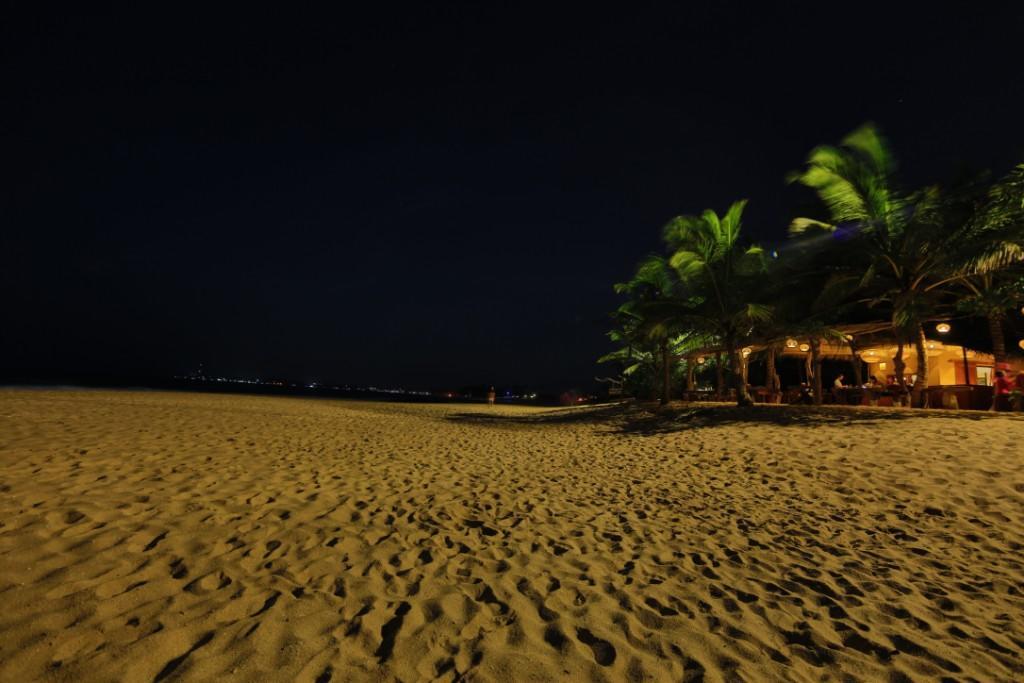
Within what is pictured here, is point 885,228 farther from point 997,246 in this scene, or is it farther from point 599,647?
point 599,647

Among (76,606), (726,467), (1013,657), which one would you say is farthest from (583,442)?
(76,606)

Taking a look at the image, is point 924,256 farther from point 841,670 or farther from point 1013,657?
point 841,670

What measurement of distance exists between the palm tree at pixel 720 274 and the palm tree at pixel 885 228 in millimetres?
2458

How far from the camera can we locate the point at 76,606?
2715 millimetres

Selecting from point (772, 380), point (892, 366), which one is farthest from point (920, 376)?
point (892, 366)

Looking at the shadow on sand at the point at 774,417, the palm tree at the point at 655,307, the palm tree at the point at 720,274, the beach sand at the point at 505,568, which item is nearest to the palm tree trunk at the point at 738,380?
the palm tree at the point at 720,274

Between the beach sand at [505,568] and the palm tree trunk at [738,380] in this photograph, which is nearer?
the beach sand at [505,568]

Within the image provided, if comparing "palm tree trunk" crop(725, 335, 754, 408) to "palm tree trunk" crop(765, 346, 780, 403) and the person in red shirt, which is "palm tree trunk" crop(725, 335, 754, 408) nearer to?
"palm tree trunk" crop(765, 346, 780, 403)

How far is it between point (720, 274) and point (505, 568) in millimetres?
14540

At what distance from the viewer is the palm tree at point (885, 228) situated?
1148cm

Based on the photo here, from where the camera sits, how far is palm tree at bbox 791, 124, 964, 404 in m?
11.5

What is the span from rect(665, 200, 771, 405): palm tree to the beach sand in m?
8.28

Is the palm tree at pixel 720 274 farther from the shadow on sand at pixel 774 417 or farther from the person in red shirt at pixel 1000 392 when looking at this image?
the person in red shirt at pixel 1000 392

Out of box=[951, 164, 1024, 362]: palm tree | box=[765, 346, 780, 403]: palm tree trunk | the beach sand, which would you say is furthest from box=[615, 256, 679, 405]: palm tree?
the beach sand
